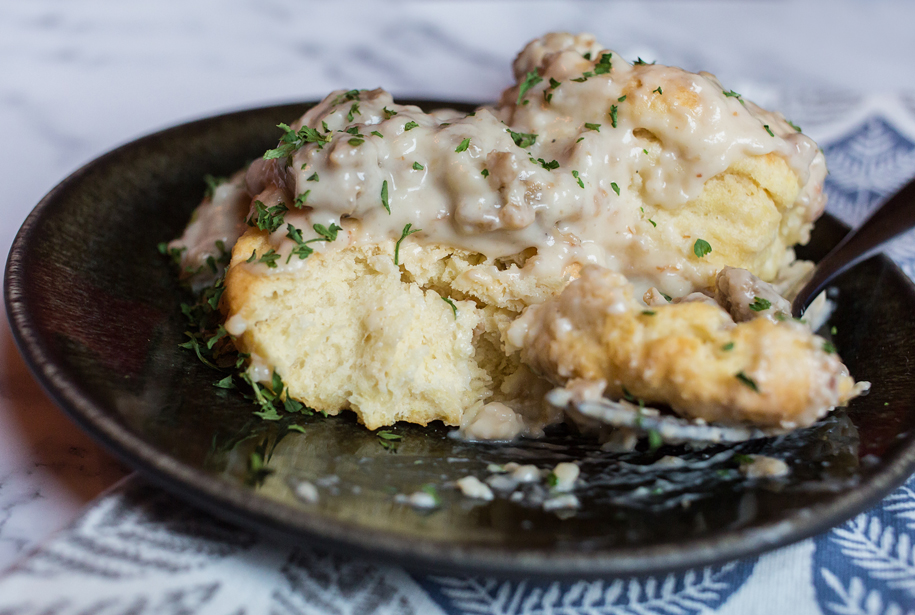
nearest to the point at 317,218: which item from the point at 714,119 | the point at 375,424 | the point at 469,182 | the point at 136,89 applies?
the point at 469,182

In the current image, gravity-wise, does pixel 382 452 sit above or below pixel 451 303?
below

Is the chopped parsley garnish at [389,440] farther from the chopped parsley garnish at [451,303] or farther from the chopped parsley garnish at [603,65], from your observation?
the chopped parsley garnish at [603,65]

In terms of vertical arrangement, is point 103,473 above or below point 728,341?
below

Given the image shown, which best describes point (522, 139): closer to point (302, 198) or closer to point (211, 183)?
point (302, 198)

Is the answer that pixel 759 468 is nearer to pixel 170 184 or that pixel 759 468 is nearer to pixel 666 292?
pixel 666 292

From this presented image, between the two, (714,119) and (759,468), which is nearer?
(759,468)

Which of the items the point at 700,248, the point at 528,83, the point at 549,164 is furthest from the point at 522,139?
the point at 700,248
